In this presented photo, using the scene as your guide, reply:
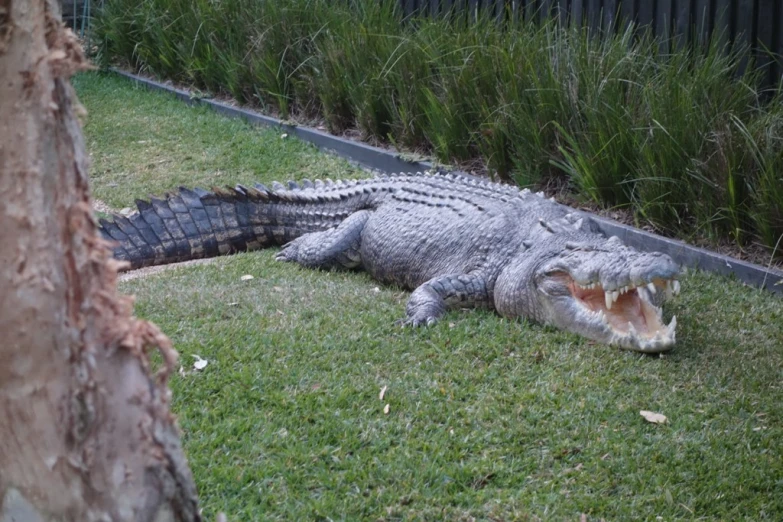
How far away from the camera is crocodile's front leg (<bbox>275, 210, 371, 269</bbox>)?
5.62 metres

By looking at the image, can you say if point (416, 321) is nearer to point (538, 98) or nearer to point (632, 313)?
point (632, 313)

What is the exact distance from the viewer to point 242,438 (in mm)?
3336

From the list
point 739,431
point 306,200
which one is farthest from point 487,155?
point 739,431

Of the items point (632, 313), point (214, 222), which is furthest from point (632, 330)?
point (214, 222)

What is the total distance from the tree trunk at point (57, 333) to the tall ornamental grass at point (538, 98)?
4223mm

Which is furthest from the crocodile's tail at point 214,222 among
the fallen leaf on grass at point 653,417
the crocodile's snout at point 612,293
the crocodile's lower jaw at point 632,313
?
the fallen leaf on grass at point 653,417

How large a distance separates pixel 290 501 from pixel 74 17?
35.3 ft

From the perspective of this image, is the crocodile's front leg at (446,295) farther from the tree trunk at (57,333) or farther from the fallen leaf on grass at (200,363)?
the tree trunk at (57,333)

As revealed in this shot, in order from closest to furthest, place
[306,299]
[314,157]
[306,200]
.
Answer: [306,299]
[306,200]
[314,157]

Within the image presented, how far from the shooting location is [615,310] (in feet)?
14.1

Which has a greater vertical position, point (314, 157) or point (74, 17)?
point (74, 17)

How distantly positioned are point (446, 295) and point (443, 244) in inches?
18.5

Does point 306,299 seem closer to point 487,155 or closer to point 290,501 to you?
point 290,501

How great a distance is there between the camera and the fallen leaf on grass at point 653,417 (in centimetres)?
351
